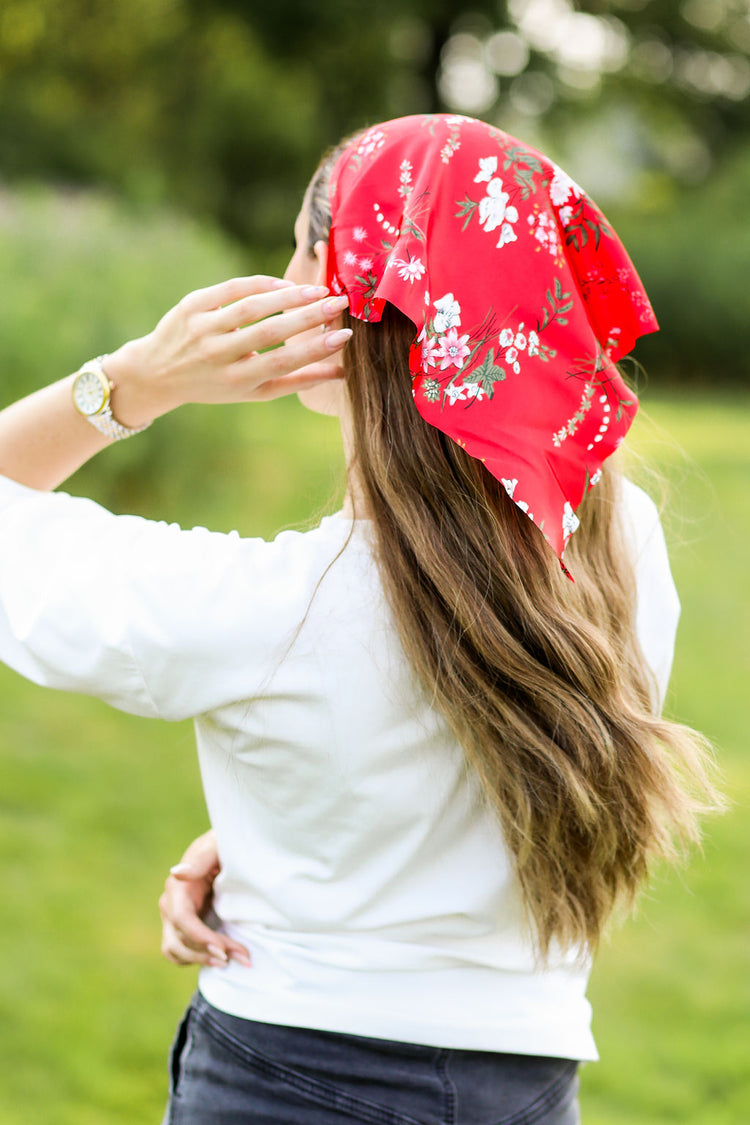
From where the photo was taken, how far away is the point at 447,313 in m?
1.12

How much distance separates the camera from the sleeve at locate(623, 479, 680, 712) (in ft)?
4.76

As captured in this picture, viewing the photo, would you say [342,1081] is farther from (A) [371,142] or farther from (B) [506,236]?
(A) [371,142]

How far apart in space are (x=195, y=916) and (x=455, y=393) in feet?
2.47

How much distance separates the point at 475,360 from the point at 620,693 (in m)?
0.42

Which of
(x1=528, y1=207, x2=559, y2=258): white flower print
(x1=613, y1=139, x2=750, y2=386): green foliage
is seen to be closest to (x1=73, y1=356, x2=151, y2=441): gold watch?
(x1=528, y1=207, x2=559, y2=258): white flower print

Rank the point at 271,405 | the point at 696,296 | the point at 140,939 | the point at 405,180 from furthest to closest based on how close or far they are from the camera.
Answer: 1. the point at 696,296
2. the point at 271,405
3. the point at 140,939
4. the point at 405,180

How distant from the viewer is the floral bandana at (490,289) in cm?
111

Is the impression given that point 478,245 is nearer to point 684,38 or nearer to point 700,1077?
point 700,1077

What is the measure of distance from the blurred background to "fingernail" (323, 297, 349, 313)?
0.25 metres

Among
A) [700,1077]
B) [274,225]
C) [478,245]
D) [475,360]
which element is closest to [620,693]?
[475,360]

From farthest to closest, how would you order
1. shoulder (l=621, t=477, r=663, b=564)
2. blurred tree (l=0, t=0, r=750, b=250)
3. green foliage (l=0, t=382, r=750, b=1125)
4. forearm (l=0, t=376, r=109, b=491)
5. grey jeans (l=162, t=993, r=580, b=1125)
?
blurred tree (l=0, t=0, r=750, b=250) < green foliage (l=0, t=382, r=750, b=1125) < shoulder (l=621, t=477, r=663, b=564) < forearm (l=0, t=376, r=109, b=491) < grey jeans (l=162, t=993, r=580, b=1125)

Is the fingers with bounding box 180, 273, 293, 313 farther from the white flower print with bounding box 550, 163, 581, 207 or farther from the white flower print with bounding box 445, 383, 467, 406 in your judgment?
the white flower print with bounding box 550, 163, 581, 207

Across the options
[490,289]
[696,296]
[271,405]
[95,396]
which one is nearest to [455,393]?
[490,289]

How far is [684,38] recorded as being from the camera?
22.4 m
